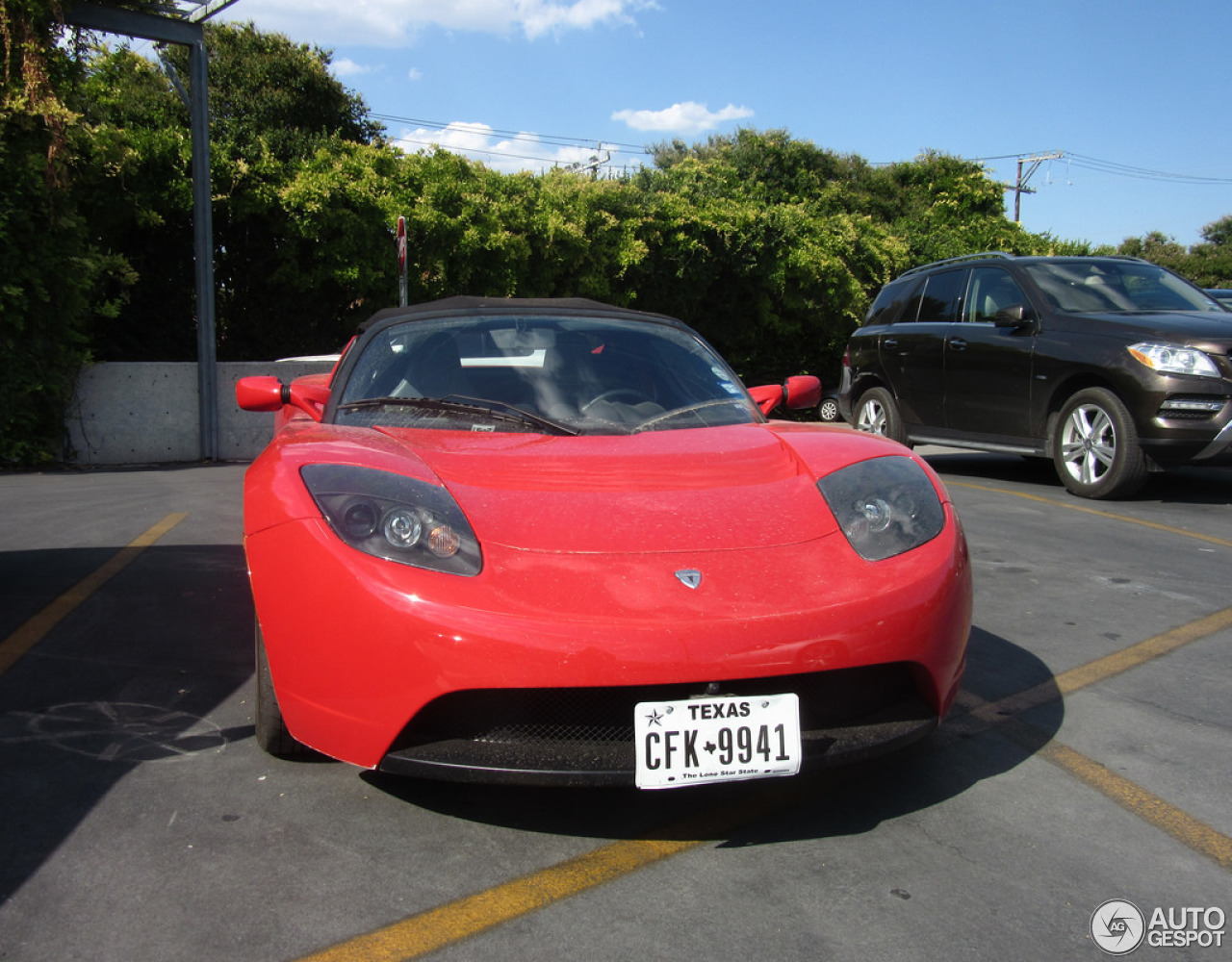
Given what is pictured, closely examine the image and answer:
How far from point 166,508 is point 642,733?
6015 mm

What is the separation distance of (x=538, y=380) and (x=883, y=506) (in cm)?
132

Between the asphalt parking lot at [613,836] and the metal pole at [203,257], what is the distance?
8537mm

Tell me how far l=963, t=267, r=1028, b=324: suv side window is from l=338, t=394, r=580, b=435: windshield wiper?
6.02 metres

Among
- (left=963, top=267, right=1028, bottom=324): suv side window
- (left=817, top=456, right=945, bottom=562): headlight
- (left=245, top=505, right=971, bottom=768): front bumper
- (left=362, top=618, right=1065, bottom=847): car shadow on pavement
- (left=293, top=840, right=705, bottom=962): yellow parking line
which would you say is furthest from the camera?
(left=963, top=267, right=1028, bottom=324): suv side window

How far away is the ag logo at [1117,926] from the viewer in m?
1.97

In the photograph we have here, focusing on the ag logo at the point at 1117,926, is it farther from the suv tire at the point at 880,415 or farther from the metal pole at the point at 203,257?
the metal pole at the point at 203,257

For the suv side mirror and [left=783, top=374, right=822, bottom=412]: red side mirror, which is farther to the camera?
the suv side mirror

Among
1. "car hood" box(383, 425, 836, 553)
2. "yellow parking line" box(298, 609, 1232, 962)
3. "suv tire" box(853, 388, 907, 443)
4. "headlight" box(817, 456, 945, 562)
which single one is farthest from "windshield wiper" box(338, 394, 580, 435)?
"suv tire" box(853, 388, 907, 443)

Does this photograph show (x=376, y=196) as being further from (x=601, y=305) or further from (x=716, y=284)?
(x=601, y=305)

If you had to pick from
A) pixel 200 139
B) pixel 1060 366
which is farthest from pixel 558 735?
pixel 200 139

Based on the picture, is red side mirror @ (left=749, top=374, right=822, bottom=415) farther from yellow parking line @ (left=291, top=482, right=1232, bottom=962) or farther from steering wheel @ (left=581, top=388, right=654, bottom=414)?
yellow parking line @ (left=291, top=482, right=1232, bottom=962)

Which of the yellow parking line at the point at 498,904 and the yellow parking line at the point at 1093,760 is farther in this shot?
the yellow parking line at the point at 1093,760

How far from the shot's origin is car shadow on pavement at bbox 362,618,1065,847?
8.00ft

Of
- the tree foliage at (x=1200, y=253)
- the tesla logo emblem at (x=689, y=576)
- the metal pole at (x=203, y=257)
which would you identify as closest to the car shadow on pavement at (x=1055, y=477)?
the tesla logo emblem at (x=689, y=576)
